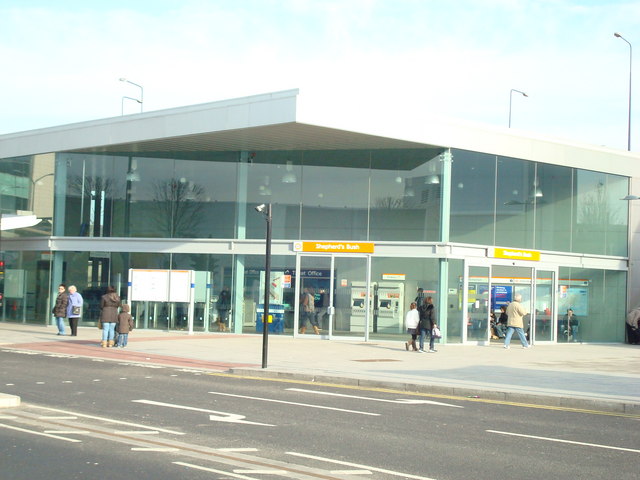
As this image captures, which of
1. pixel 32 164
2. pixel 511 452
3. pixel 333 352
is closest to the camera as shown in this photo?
pixel 511 452

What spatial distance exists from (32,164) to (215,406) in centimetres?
2422

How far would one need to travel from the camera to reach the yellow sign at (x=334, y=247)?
28688 mm

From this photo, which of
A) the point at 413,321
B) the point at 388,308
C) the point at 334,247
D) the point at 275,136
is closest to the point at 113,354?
the point at 413,321

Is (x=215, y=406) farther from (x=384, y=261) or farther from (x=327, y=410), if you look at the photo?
(x=384, y=261)

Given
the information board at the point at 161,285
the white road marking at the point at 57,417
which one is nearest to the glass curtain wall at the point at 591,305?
the information board at the point at 161,285

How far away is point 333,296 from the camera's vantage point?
2883cm

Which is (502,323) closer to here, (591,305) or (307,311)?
(591,305)

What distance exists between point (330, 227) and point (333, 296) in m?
2.47

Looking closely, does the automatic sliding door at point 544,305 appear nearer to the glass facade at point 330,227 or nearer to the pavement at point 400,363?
the glass facade at point 330,227

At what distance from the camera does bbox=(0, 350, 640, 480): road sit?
805cm

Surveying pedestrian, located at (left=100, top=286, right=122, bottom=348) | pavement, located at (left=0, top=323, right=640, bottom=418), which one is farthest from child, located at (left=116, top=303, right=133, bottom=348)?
pavement, located at (left=0, top=323, right=640, bottom=418)

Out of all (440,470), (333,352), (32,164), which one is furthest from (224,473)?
(32,164)

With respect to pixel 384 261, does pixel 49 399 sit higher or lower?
lower

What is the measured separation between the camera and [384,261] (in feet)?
94.0
